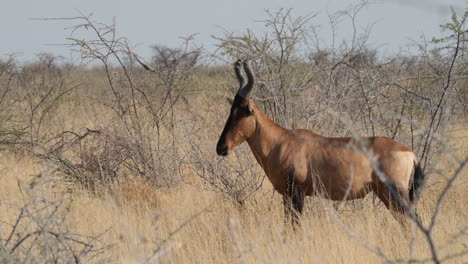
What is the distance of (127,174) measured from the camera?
8711 millimetres

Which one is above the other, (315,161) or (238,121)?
(238,121)

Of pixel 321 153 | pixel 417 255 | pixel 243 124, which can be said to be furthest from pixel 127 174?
pixel 417 255

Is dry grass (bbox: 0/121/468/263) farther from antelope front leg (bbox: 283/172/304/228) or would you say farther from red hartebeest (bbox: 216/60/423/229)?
red hartebeest (bbox: 216/60/423/229)

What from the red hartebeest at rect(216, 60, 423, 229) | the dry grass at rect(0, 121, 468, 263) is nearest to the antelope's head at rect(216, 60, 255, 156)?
the red hartebeest at rect(216, 60, 423, 229)

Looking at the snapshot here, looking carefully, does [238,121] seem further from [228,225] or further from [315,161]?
[228,225]

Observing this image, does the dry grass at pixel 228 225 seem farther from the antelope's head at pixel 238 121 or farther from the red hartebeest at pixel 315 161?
the antelope's head at pixel 238 121

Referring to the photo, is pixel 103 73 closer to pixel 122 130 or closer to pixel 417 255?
pixel 122 130

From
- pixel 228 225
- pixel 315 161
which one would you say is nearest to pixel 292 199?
pixel 315 161

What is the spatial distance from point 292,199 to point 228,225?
632 mm

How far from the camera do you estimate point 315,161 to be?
247 inches

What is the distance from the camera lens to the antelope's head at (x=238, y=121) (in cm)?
658

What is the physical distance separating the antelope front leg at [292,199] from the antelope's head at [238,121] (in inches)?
26.9

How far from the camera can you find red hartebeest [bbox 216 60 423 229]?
5.95 m

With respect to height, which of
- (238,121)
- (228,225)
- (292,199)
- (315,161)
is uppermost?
(238,121)
